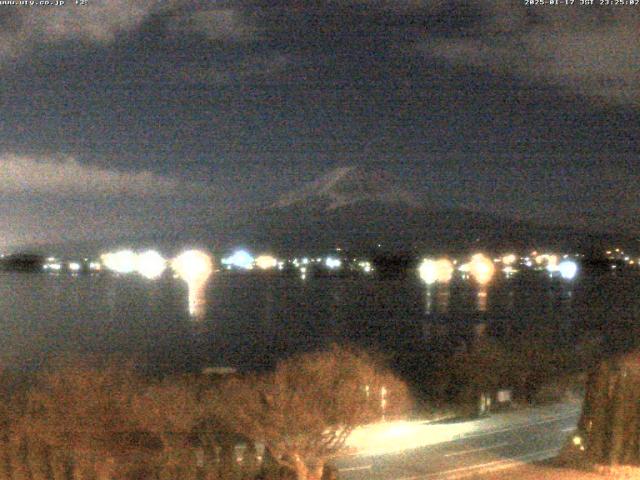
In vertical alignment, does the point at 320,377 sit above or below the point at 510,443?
above

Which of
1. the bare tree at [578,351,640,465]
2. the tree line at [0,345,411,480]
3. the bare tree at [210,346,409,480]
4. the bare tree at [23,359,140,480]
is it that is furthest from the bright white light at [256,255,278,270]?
the bare tree at [578,351,640,465]

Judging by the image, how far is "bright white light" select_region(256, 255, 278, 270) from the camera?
93188 millimetres

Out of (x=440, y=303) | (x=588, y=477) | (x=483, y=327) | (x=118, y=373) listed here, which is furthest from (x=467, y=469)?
(x=440, y=303)

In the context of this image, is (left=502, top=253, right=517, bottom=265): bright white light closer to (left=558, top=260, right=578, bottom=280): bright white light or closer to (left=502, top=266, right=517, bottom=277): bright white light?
(left=502, top=266, right=517, bottom=277): bright white light

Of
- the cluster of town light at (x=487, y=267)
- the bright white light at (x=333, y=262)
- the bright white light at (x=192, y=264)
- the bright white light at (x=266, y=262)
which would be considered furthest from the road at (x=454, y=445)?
the bright white light at (x=192, y=264)

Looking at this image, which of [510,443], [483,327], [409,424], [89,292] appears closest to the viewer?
[510,443]

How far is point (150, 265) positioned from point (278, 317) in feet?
172

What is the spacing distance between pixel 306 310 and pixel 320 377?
4227 cm

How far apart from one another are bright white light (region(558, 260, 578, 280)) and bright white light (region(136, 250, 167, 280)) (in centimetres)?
4325

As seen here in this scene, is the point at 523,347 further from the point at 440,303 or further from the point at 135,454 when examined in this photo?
the point at 440,303

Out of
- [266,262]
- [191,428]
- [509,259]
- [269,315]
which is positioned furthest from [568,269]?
[191,428]

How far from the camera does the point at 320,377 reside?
404 inches

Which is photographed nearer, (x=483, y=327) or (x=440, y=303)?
(x=483, y=327)

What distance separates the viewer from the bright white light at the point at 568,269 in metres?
87.8
